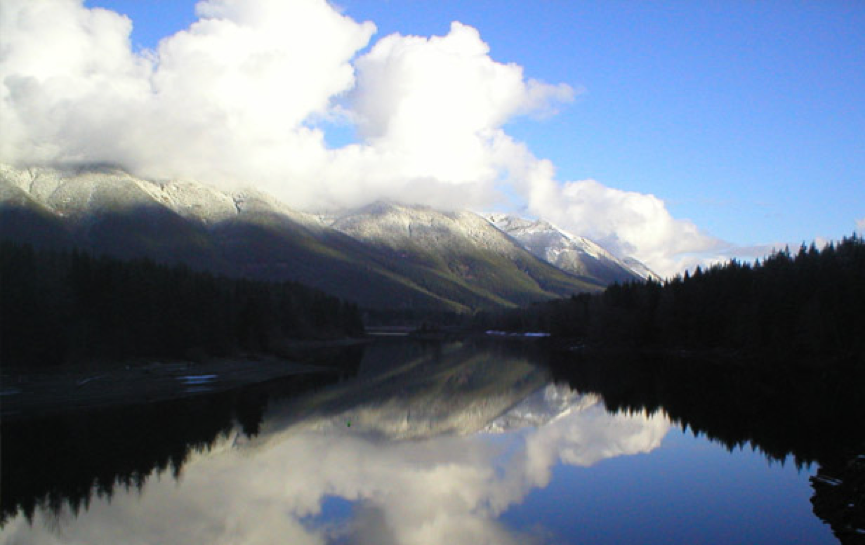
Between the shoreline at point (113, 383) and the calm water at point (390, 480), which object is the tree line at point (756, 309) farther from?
the shoreline at point (113, 383)

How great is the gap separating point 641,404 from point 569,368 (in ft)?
129

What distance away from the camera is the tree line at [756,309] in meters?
80.2

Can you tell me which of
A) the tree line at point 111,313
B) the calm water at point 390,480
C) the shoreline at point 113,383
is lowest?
the calm water at point 390,480

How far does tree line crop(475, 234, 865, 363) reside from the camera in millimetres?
80188

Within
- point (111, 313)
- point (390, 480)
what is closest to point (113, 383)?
point (111, 313)

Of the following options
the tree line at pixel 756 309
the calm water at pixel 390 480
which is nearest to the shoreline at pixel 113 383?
the calm water at pixel 390 480

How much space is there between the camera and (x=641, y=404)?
55.8 m

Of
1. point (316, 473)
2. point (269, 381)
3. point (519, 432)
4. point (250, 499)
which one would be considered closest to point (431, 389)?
point (269, 381)

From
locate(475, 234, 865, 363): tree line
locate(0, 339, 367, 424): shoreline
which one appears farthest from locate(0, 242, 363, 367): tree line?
locate(475, 234, 865, 363): tree line

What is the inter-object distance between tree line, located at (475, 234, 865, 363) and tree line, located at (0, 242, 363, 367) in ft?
241

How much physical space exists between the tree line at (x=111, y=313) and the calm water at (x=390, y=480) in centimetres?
1820

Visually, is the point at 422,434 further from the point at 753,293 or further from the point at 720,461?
the point at 753,293

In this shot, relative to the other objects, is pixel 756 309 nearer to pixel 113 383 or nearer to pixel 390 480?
pixel 390 480

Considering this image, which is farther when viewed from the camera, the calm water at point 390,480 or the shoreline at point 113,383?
the shoreline at point 113,383
